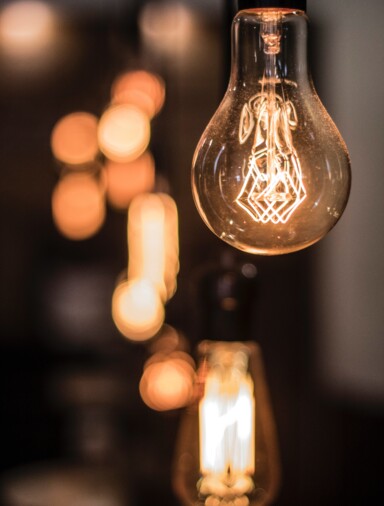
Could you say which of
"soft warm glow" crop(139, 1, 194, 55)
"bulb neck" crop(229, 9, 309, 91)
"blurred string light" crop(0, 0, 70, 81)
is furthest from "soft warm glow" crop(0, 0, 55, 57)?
"bulb neck" crop(229, 9, 309, 91)

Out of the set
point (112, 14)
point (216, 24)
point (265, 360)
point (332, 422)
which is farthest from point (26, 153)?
point (332, 422)

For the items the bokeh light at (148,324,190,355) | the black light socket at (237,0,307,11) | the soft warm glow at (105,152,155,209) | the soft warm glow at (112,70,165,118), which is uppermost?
the soft warm glow at (112,70,165,118)

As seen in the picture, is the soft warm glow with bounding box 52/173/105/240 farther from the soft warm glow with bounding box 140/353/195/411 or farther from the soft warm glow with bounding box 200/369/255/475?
the soft warm glow with bounding box 200/369/255/475

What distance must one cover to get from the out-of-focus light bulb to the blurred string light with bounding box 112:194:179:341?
3.15ft

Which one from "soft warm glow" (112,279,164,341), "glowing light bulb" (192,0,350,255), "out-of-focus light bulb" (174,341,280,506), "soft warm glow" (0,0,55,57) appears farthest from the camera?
"soft warm glow" (0,0,55,57)

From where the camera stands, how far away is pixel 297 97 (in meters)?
0.64

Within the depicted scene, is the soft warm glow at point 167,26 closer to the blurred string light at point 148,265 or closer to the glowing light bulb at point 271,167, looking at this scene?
the blurred string light at point 148,265

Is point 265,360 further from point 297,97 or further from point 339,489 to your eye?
point 297,97

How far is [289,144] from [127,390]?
2574 millimetres

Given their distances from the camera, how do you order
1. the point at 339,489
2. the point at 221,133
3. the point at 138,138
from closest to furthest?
the point at 221,133, the point at 138,138, the point at 339,489

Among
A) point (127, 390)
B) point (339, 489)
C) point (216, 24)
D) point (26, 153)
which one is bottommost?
point (339, 489)

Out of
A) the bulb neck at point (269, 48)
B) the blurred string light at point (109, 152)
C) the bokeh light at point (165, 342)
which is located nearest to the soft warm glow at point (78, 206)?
the blurred string light at point (109, 152)

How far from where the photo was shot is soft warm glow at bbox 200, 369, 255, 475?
1.19 metres

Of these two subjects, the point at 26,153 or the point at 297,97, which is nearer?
the point at 297,97
